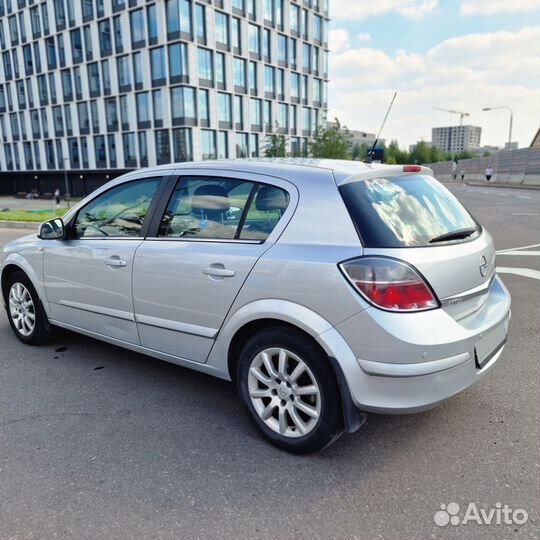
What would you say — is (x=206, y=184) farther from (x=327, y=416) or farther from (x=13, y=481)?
(x=13, y=481)

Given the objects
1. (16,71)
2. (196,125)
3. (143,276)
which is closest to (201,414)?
(143,276)

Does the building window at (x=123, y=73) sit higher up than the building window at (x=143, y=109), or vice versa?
the building window at (x=123, y=73)

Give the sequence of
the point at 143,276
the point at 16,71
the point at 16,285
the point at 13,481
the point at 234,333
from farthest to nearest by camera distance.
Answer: the point at 16,71 → the point at 16,285 → the point at 143,276 → the point at 234,333 → the point at 13,481

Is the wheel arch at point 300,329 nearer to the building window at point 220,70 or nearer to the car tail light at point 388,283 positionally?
the car tail light at point 388,283

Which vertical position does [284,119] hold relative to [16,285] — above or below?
above

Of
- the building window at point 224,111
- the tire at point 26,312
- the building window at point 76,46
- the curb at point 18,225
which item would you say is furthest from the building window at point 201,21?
the tire at point 26,312

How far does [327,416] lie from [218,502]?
701 millimetres

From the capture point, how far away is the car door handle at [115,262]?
3402 mm

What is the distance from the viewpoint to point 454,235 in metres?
2.77

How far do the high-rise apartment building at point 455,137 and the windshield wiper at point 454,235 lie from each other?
156 meters

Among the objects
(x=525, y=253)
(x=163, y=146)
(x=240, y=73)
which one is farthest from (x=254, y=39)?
(x=525, y=253)

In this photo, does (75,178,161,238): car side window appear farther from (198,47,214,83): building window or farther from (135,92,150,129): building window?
(135,92,150,129): building window

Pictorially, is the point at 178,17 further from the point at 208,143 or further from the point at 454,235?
the point at 454,235

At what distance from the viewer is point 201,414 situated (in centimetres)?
317
